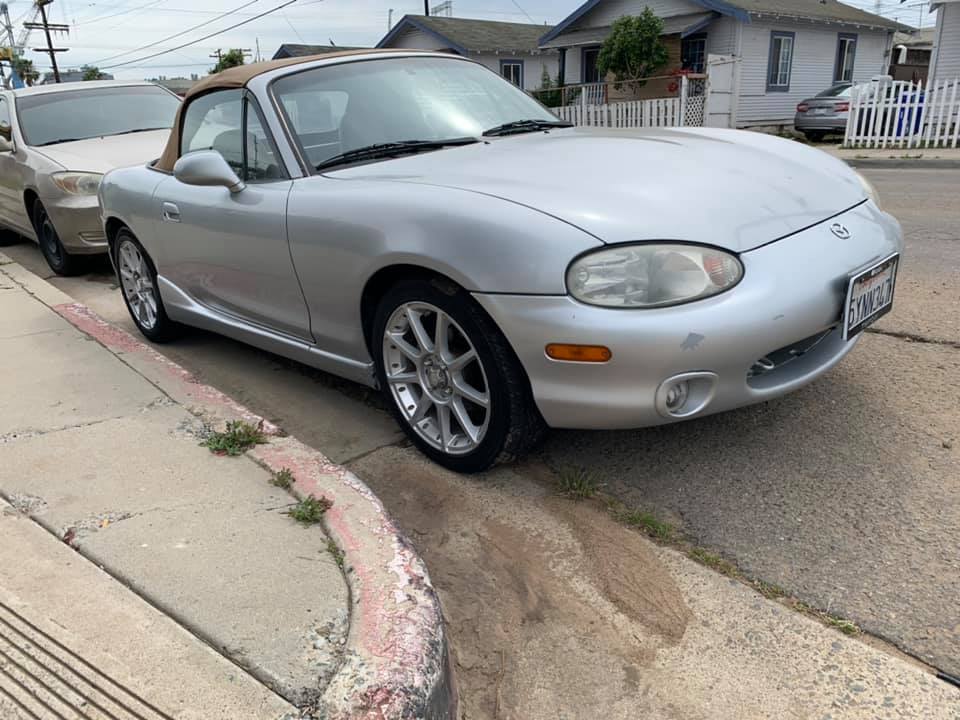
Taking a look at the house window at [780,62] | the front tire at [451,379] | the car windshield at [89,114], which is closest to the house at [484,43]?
the house window at [780,62]

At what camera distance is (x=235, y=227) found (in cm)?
360

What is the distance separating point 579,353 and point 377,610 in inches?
38.0

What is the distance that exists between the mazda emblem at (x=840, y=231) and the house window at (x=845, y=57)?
26.1m

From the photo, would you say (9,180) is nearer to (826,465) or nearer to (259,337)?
(259,337)

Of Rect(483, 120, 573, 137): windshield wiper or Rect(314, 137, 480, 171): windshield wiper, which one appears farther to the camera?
Rect(483, 120, 573, 137): windshield wiper

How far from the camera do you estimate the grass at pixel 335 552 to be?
229 cm

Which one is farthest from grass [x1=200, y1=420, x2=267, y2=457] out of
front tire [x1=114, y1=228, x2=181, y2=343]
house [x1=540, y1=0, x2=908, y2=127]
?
house [x1=540, y1=0, x2=908, y2=127]

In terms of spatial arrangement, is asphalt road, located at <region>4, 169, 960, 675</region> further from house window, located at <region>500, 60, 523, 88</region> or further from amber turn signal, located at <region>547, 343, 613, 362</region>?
house window, located at <region>500, 60, 523, 88</region>

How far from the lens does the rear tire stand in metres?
6.99

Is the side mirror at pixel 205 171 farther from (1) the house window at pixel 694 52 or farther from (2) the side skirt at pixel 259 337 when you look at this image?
(1) the house window at pixel 694 52

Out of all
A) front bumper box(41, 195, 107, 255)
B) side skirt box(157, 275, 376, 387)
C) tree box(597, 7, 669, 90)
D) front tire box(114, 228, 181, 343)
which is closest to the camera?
side skirt box(157, 275, 376, 387)

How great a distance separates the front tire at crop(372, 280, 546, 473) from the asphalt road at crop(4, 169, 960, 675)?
0.34 meters

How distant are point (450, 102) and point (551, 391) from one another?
5.88 feet

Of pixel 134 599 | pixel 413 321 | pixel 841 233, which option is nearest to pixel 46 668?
pixel 134 599
